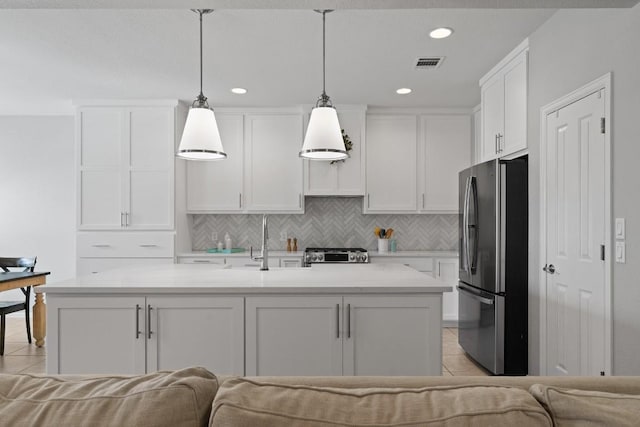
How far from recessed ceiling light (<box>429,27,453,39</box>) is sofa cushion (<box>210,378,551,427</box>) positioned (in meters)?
2.71

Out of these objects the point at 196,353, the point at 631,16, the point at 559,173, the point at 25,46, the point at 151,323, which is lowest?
the point at 196,353

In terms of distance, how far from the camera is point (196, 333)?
7.68ft

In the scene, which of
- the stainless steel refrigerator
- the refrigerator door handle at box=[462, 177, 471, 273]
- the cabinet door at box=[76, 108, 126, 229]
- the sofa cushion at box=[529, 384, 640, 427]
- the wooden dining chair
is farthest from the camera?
the cabinet door at box=[76, 108, 126, 229]

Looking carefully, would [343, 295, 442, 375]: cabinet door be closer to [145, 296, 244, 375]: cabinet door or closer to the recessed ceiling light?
[145, 296, 244, 375]: cabinet door

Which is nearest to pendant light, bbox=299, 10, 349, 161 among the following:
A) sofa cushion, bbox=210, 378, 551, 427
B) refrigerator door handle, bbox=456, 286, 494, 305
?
refrigerator door handle, bbox=456, 286, 494, 305

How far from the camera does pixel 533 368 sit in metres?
3.14

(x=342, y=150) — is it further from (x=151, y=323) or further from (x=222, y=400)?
(x=222, y=400)

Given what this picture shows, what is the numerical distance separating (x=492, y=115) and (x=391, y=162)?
60.1 inches

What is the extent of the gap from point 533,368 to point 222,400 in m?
2.90

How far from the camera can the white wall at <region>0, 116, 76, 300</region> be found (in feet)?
18.1

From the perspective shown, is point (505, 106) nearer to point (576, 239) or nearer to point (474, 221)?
point (474, 221)

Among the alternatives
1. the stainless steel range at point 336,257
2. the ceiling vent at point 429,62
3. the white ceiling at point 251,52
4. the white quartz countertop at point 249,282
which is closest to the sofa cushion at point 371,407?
the white quartz countertop at point 249,282

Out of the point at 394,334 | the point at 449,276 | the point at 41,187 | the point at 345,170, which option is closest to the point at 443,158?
the point at 345,170

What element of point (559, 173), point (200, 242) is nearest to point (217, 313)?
point (559, 173)
